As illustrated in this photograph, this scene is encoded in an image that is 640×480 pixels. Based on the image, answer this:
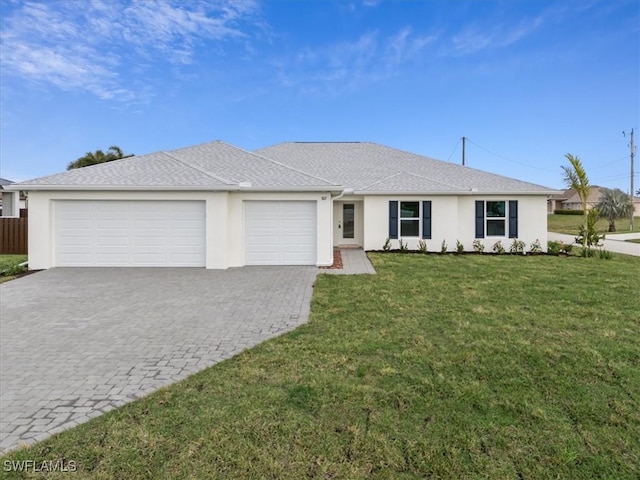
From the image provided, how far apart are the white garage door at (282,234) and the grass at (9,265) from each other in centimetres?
727

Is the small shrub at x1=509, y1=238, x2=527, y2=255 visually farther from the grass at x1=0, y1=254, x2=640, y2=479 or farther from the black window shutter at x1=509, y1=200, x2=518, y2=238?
the grass at x1=0, y1=254, x2=640, y2=479

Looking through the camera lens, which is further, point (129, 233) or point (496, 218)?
point (496, 218)

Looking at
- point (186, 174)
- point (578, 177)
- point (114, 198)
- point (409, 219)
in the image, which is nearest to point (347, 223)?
point (409, 219)

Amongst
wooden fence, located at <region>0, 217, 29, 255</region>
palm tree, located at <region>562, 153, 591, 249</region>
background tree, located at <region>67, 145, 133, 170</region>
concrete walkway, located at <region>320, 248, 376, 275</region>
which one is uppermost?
background tree, located at <region>67, 145, 133, 170</region>

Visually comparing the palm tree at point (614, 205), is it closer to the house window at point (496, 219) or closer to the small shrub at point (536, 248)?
the small shrub at point (536, 248)

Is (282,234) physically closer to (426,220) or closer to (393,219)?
(393,219)

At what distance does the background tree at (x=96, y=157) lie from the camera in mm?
27891

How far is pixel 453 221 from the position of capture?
1658cm

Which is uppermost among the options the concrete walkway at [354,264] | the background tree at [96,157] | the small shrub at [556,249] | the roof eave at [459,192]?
the background tree at [96,157]

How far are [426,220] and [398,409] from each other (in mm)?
13949

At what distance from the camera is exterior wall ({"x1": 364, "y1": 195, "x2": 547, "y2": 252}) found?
16562mm

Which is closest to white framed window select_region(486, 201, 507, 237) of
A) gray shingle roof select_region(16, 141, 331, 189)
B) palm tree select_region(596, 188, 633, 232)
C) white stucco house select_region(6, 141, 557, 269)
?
white stucco house select_region(6, 141, 557, 269)

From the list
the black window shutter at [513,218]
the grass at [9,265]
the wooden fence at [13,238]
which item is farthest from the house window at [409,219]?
the wooden fence at [13,238]

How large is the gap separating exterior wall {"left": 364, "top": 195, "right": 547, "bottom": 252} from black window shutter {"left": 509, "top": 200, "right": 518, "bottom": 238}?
0.15 m
